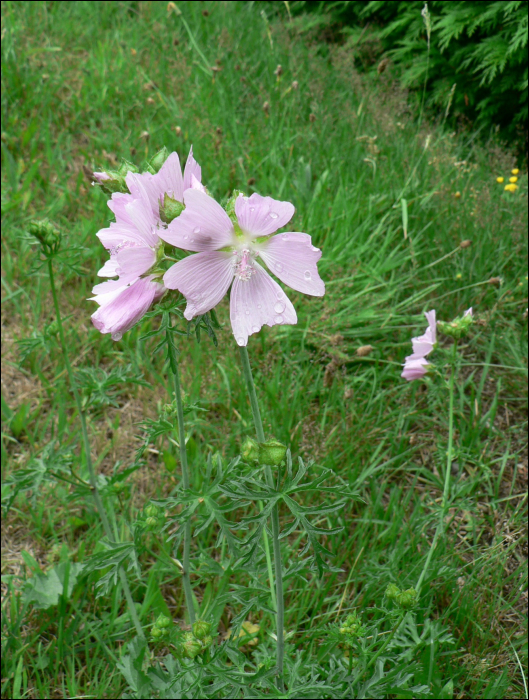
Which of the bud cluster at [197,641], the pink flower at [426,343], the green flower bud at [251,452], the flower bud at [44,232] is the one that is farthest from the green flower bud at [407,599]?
the flower bud at [44,232]

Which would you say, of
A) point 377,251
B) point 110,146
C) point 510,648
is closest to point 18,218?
point 110,146

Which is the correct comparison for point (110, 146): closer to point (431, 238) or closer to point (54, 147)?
point (54, 147)

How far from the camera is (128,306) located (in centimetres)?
104

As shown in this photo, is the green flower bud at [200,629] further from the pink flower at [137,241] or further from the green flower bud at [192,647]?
the pink flower at [137,241]

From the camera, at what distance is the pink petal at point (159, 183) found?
1.05 m

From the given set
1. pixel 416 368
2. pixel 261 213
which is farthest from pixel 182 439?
pixel 416 368

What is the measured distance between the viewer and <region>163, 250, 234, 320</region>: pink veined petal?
0.99 m

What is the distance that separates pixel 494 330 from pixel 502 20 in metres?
2.40

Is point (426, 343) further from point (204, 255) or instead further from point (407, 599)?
point (204, 255)

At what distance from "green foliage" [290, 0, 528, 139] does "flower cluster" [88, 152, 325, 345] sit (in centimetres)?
309

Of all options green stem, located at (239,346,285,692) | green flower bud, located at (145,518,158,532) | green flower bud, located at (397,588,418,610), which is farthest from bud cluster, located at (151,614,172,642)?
green flower bud, located at (397,588,418,610)

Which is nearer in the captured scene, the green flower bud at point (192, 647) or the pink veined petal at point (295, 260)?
the pink veined petal at point (295, 260)

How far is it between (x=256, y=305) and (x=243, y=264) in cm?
7

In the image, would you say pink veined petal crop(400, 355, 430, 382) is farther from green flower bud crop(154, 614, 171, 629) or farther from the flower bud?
the flower bud
